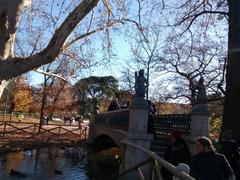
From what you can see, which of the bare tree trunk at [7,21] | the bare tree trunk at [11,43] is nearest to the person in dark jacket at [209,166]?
the bare tree trunk at [11,43]

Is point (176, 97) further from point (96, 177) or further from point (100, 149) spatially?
point (96, 177)

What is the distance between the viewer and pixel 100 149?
117 feet

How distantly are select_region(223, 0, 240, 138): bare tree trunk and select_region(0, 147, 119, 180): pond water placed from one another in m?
7.31

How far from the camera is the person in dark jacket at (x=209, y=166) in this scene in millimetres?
6738

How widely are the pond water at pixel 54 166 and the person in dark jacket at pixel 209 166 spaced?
11431mm

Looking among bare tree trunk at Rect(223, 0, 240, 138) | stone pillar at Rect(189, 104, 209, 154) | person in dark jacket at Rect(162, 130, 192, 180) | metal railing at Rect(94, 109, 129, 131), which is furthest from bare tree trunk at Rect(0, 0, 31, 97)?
metal railing at Rect(94, 109, 129, 131)

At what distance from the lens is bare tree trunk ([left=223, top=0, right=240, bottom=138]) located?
14.6 metres

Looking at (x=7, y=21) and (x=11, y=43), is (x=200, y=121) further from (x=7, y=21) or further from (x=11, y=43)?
(x=7, y=21)

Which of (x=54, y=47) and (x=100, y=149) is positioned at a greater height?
(x=54, y=47)

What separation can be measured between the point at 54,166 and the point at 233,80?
11171mm

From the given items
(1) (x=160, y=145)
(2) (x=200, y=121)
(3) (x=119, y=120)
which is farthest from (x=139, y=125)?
A: (3) (x=119, y=120)

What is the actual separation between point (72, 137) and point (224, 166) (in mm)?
33664

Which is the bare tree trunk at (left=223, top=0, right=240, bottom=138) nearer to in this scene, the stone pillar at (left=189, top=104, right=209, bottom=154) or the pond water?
the stone pillar at (left=189, top=104, right=209, bottom=154)

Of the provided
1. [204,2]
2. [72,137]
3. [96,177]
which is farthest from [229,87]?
[72,137]
